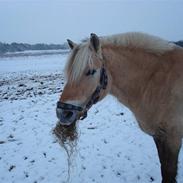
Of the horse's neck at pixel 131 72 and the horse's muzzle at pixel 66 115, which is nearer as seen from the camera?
the horse's muzzle at pixel 66 115

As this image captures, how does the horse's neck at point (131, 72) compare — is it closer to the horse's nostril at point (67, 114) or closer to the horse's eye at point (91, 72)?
the horse's eye at point (91, 72)

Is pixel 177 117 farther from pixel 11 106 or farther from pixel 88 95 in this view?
pixel 11 106

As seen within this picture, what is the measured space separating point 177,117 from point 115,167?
2.08 m

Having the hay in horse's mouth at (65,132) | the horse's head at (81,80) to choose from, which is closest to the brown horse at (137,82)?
the horse's head at (81,80)

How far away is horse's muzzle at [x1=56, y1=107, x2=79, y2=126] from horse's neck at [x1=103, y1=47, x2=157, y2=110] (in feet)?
2.35

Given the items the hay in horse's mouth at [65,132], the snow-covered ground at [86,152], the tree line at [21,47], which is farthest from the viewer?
the tree line at [21,47]

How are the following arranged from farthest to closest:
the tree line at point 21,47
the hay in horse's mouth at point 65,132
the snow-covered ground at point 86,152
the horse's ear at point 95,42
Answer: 1. the tree line at point 21,47
2. the snow-covered ground at point 86,152
3. the hay in horse's mouth at point 65,132
4. the horse's ear at point 95,42

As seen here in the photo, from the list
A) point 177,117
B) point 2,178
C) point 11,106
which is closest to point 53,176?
point 2,178

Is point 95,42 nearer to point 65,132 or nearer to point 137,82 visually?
point 137,82

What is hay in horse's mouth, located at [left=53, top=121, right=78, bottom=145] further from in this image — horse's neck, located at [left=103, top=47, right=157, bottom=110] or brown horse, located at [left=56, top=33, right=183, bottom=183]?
horse's neck, located at [left=103, top=47, right=157, bottom=110]

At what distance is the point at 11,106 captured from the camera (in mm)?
9164

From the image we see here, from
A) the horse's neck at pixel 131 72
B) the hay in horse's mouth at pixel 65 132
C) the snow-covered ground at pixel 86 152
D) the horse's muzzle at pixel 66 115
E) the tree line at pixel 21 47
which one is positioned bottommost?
the tree line at pixel 21 47

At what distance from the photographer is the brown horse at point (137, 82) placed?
9.43ft

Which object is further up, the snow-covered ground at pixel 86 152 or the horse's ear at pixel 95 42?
the horse's ear at pixel 95 42
